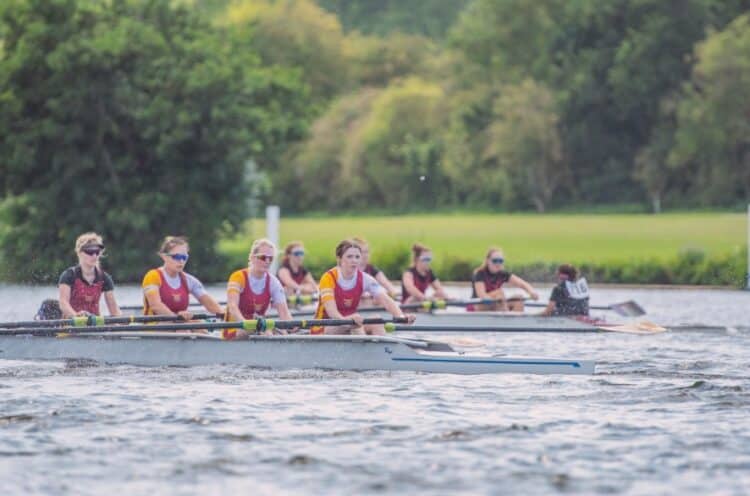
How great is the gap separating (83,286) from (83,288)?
0.02 metres

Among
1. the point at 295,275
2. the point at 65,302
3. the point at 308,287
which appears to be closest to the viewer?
the point at 65,302

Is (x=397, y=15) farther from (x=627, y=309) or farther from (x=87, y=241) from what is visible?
(x=87, y=241)

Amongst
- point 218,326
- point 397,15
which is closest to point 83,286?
point 218,326

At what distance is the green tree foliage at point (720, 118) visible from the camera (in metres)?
76.0

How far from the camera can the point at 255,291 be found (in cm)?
1833

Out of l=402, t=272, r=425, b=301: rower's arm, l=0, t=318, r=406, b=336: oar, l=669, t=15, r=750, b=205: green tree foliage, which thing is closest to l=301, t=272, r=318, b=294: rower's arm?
l=402, t=272, r=425, b=301: rower's arm

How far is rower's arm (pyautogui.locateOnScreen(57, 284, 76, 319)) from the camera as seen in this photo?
18.2 meters

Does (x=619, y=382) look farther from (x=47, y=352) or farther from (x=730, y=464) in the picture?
(x=47, y=352)

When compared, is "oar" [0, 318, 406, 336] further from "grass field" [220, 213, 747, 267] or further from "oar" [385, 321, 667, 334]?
"grass field" [220, 213, 747, 267]

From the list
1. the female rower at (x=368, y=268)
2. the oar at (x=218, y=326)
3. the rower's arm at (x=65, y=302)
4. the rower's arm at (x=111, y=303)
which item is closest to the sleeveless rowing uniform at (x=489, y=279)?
the female rower at (x=368, y=268)

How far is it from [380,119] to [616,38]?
19.3 metres

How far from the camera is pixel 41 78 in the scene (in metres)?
44.7

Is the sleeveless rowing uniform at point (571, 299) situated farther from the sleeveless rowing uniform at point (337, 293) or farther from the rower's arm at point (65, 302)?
the rower's arm at point (65, 302)

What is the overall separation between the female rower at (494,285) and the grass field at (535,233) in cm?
2544
